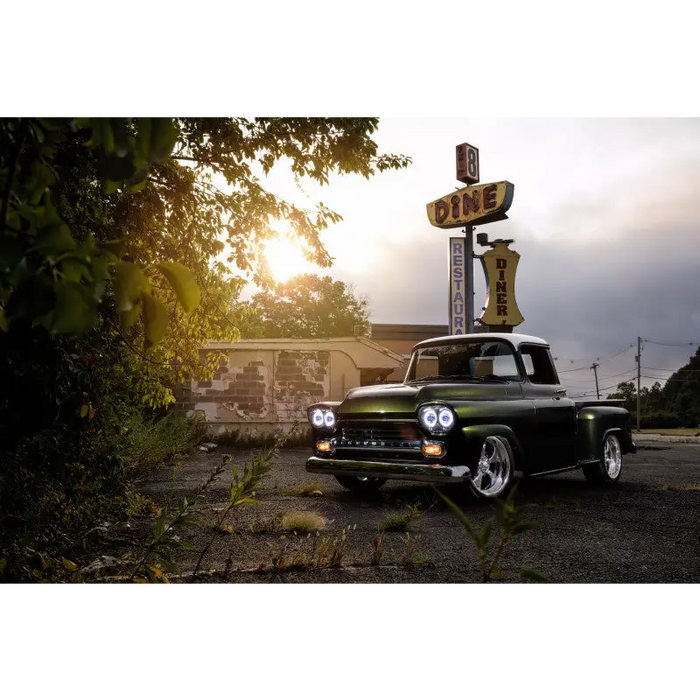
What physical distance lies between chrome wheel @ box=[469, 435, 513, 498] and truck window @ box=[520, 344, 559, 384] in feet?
4.31

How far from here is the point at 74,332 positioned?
892mm

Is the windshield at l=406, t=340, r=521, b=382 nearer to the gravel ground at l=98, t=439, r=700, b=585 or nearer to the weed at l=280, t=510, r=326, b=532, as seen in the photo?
A: the gravel ground at l=98, t=439, r=700, b=585

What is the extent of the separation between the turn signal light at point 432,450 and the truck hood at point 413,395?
40 centimetres

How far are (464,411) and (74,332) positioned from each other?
5583mm

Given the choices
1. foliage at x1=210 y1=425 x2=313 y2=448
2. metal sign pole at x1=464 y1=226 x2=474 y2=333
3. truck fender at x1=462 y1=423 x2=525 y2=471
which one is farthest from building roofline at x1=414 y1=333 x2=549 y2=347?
metal sign pole at x1=464 y1=226 x2=474 y2=333

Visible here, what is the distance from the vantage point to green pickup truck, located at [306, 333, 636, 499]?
20.4 feet

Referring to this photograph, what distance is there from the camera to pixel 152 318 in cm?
99

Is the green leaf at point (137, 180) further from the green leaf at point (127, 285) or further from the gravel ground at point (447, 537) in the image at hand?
the gravel ground at point (447, 537)

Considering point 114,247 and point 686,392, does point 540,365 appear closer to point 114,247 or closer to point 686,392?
point 114,247

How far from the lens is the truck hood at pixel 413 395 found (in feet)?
21.2

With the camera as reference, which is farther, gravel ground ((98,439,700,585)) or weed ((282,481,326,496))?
weed ((282,481,326,496))

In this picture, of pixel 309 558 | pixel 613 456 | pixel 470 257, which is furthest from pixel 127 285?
pixel 470 257

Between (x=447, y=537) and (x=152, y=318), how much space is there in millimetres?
4432

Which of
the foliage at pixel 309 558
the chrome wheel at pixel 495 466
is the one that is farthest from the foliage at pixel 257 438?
the foliage at pixel 309 558
